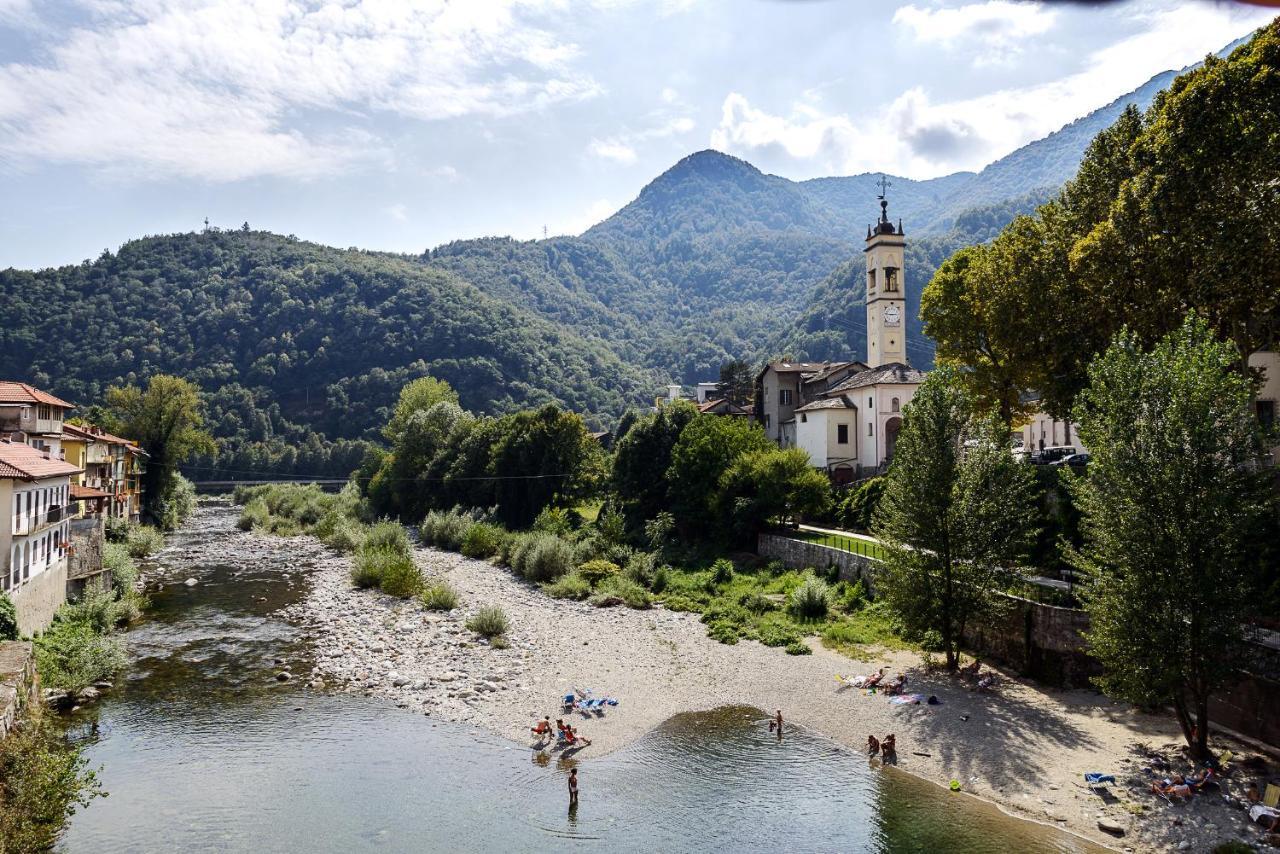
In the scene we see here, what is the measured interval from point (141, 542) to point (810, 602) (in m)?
47.2

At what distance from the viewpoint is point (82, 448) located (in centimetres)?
5262

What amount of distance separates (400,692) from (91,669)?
33.4ft

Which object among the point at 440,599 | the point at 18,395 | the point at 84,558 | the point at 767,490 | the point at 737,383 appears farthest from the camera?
the point at 737,383

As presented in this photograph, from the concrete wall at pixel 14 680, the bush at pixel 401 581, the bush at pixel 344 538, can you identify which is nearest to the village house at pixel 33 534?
the concrete wall at pixel 14 680

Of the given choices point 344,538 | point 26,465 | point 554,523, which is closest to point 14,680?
point 26,465

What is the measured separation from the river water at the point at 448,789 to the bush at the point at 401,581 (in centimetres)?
1619

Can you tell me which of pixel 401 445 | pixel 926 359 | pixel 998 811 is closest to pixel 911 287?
pixel 926 359

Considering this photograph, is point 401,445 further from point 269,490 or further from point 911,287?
point 911,287

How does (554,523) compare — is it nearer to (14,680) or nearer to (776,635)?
(776,635)

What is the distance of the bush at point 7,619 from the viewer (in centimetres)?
2514

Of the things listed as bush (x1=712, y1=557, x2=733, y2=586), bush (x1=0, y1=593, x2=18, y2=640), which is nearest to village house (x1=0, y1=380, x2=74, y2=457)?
bush (x1=0, y1=593, x2=18, y2=640)

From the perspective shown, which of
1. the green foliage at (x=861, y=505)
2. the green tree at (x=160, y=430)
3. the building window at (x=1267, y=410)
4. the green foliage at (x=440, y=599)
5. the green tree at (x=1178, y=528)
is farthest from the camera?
the green tree at (x=160, y=430)

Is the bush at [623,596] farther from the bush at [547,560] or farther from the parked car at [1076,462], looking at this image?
the parked car at [1076,462]

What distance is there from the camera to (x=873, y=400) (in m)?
54.2
